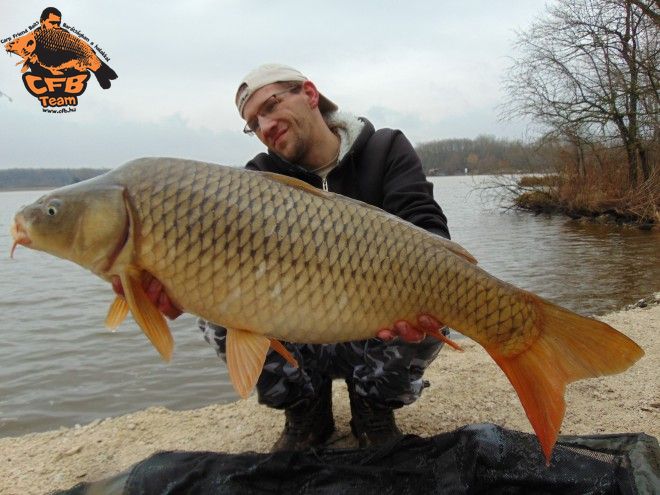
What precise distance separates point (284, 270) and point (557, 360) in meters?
0.75

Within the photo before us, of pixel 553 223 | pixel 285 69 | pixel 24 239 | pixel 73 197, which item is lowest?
pixel 553 223

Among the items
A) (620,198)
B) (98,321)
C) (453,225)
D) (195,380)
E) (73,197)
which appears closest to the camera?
(73,197)

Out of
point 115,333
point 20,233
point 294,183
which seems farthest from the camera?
point 115,333

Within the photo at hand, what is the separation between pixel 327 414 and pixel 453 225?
1338 centimetres

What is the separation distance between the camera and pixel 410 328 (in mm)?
1571

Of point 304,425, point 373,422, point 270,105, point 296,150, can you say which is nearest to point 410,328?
point 373,422

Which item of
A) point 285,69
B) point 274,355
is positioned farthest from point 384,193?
point 274,355

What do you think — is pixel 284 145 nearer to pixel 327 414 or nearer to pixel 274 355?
pixel 274 355

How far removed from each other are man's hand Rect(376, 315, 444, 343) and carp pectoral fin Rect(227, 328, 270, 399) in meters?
0.33

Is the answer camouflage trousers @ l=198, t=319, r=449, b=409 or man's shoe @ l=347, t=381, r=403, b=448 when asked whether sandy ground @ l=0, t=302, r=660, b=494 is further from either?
camouflage trousers @ l=198, t=319, r=449, b=409

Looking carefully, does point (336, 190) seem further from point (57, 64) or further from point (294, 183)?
point (57, 64)

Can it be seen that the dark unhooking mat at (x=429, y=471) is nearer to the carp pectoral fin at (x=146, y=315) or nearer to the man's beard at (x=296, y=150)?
the carp pectoral fin at (x=146, y=315)

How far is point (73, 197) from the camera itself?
1399 mm

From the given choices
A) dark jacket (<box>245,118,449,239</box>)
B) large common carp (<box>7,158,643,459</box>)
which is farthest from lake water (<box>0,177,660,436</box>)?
large common carp (<box>7,158,643,459</box>)
